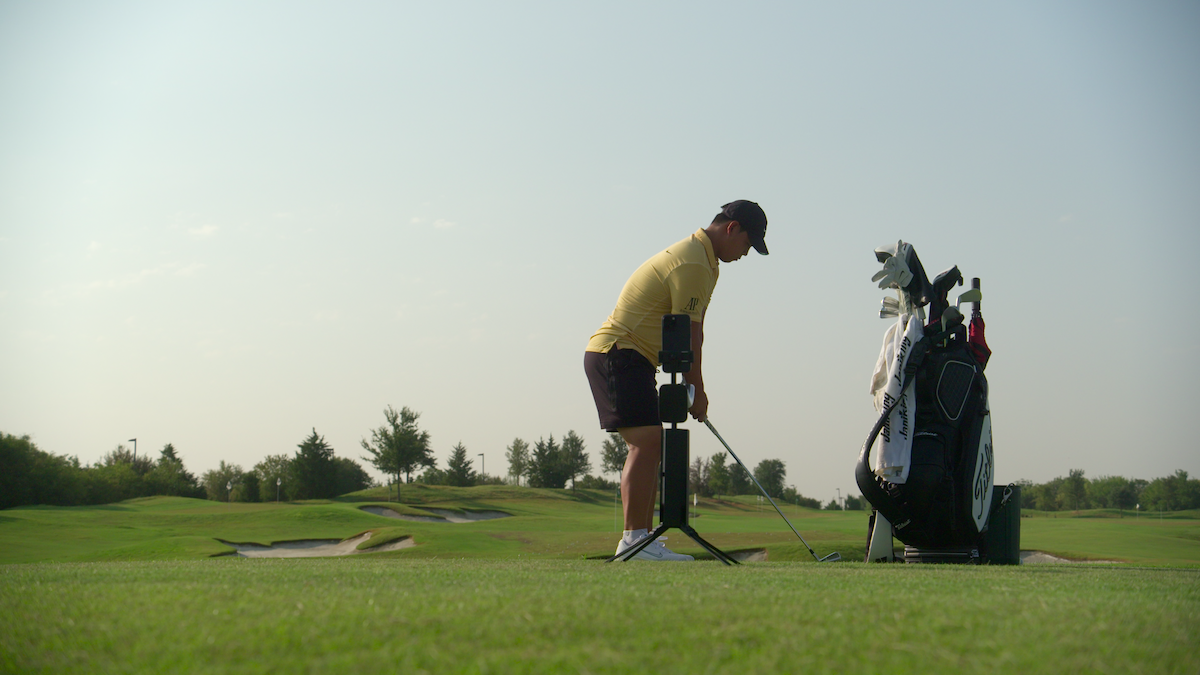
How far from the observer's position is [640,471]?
4523 mm

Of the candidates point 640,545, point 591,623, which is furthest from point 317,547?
point 591,623

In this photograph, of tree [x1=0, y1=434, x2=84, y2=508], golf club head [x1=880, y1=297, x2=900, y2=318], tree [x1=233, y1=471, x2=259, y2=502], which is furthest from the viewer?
tree [x1=233, y1=471, x2=259, y2=502]

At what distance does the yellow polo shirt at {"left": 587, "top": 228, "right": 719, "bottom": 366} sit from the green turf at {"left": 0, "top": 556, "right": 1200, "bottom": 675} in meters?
2.30

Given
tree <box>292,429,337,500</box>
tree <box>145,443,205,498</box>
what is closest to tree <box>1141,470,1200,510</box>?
tree <box>292,429,337,500</box>

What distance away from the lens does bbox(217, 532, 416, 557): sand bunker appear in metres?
15.0

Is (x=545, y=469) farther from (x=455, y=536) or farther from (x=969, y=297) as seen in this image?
(x=969, y=297)

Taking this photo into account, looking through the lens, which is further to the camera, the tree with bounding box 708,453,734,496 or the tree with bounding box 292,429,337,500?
the tree with bounding box 708,453,734,496

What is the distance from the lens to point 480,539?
14852 millimetres

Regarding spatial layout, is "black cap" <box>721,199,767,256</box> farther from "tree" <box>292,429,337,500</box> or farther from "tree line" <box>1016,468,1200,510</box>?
"tree" <box>292,429,337,500</box>

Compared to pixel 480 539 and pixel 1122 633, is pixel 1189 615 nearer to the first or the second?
pixel 1122 633

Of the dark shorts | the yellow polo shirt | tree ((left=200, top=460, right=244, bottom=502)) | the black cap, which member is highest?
the black cap

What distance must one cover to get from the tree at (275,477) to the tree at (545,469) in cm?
1358

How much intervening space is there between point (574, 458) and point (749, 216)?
42026 millimetres

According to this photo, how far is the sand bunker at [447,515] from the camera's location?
26.3m
